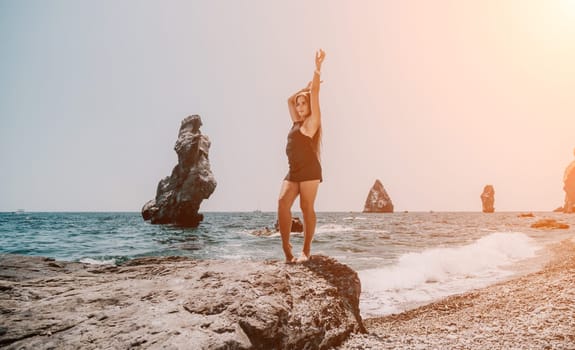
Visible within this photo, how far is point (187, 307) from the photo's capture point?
350cm

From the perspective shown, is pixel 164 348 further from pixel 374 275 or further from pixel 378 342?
pixel 374 275

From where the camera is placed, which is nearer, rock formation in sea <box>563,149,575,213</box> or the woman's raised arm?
the woman's raised arm

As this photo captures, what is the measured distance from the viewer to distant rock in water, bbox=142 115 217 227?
4484 cm

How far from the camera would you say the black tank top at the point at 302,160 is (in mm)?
4980

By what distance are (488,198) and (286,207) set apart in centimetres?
16232

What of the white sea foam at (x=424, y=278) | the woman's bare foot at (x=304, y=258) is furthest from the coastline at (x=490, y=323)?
the white sea foam at (x=424, y=278)

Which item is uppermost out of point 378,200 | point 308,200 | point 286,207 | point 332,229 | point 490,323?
point 308,200

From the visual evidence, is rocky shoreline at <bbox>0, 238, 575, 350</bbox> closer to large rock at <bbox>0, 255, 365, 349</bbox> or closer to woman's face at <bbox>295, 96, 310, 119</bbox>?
large rock at <bbox>0, 255, 365, 349</bbox>

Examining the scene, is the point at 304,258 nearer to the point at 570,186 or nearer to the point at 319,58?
the point at 319,58

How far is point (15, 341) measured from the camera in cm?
301

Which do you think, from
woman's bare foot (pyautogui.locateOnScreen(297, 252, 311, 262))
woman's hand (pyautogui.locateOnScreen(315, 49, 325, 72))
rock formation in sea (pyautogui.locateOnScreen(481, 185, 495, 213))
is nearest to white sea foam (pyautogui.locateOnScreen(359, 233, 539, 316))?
woman's bare foot (pyautogui.locateOnScreen(297, 252, 311, 262))

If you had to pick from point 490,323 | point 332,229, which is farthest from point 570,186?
point 490,323

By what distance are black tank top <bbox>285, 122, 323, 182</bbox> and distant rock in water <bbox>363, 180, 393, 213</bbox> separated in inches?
6363

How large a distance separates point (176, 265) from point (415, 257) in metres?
13.1
